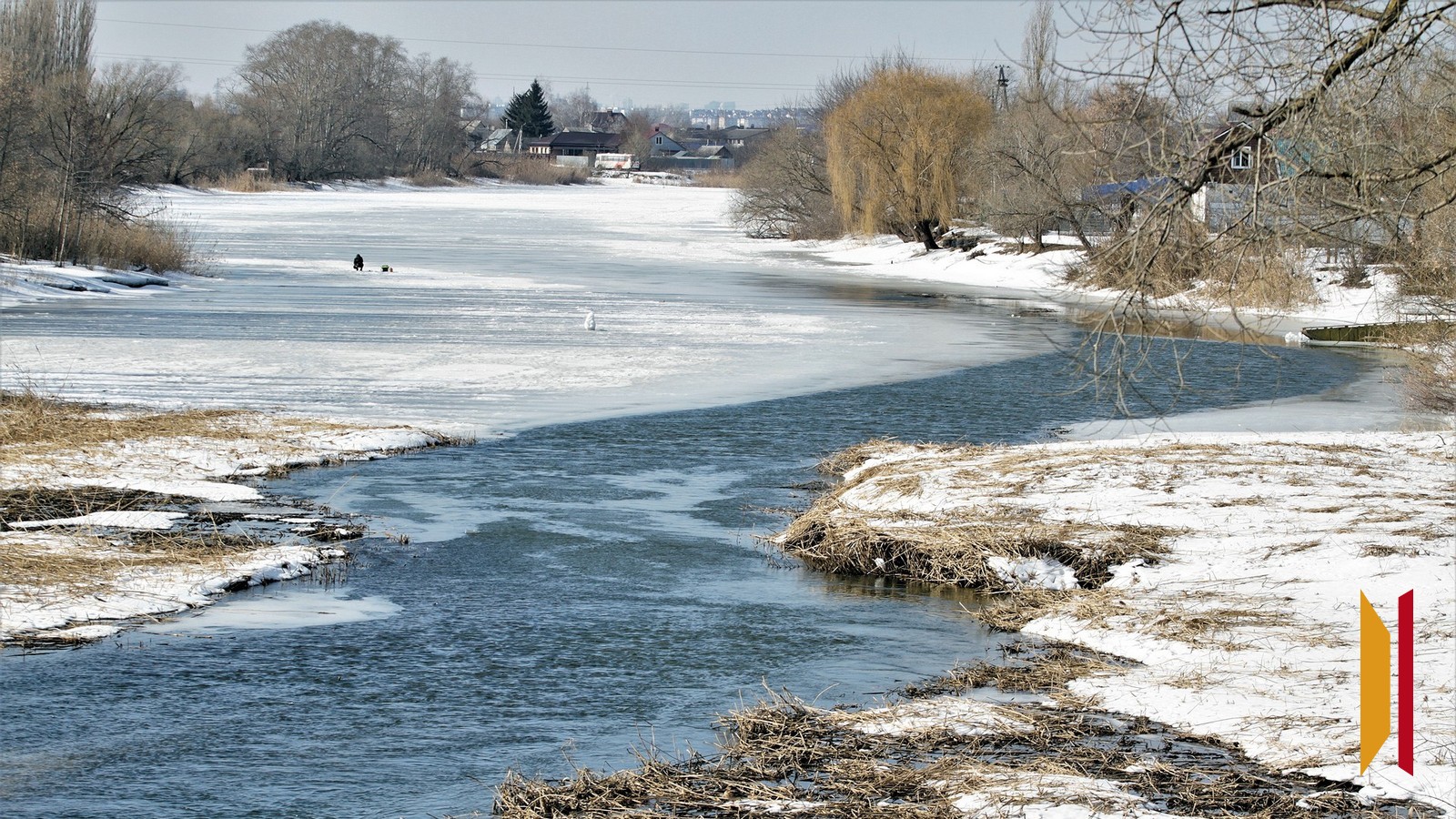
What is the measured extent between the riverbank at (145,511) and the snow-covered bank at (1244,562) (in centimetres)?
446

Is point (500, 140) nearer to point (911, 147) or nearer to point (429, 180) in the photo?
point (429, 180)

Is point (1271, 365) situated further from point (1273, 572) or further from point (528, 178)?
point (528, 178)

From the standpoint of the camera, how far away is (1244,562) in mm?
9391

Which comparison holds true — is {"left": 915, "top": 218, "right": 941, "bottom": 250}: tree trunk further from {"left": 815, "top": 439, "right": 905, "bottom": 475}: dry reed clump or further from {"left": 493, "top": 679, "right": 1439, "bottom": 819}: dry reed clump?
{"left": 493, "top": 679, "right": 1439, "bottom": 819}: dry reed clump

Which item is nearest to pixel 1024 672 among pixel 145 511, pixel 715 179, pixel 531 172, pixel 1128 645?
pixel 1128 645

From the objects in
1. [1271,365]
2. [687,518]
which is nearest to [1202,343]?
[1271,365]

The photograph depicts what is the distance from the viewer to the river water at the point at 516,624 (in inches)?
253

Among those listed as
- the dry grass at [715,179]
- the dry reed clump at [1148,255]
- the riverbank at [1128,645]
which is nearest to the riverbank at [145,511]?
the riverbank at [1128,645]

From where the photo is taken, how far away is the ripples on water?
6.31 metres

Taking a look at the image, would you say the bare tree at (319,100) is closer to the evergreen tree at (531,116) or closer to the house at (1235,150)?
the evergreen tree at (531,116)

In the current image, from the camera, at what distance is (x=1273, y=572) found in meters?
9.07

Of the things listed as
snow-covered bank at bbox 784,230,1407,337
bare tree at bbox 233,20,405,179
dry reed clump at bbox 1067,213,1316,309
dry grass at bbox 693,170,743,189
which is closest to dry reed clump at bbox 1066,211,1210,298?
dry reed clump at bbox 1067,213,1316,309

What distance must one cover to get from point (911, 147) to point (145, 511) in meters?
40.1

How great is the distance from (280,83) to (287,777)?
375ft
